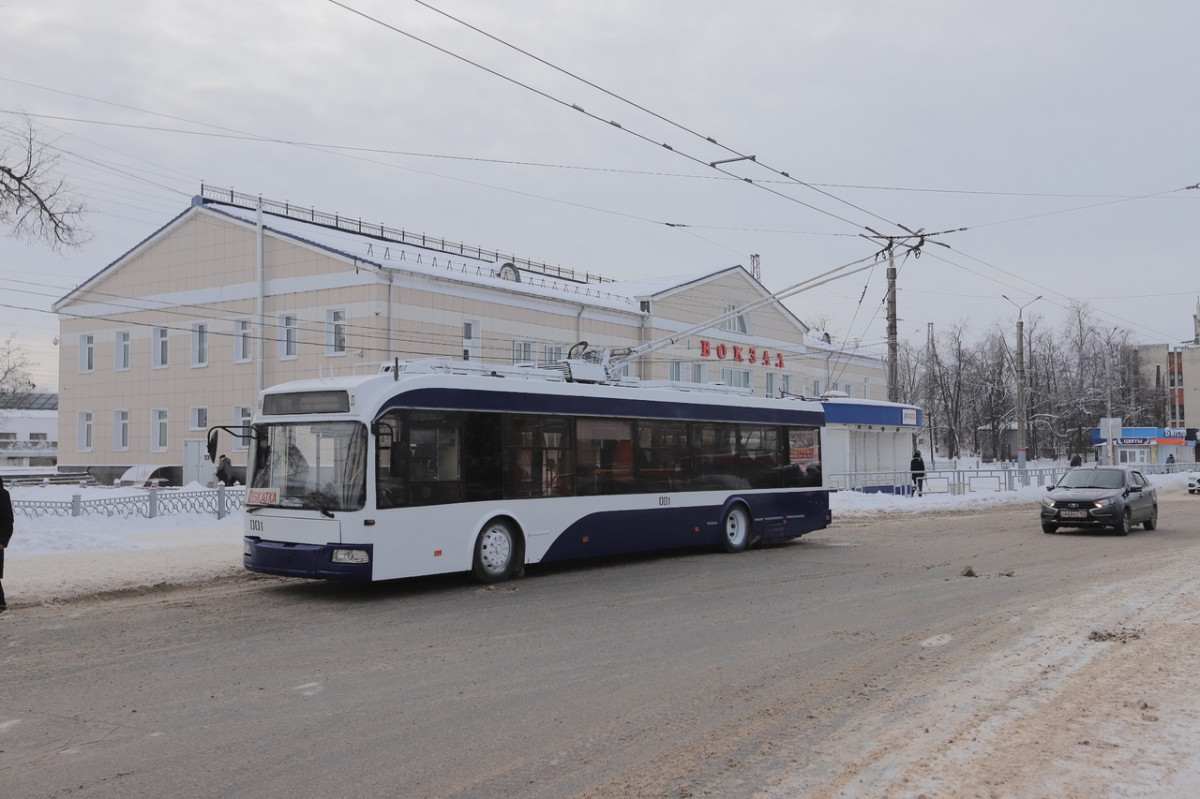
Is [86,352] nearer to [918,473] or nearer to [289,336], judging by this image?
[289,336]

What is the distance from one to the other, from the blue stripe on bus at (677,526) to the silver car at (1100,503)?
5.43 metres

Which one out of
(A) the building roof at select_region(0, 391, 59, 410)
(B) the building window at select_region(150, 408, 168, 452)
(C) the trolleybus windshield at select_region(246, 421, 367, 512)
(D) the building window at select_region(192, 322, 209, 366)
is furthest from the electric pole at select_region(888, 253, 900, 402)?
(A) the building roof at select_region(0, 391, 59, 410)

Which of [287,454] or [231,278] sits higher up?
[231,278]

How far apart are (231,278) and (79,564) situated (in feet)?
82.8

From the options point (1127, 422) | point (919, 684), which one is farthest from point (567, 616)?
point (1127, 422)

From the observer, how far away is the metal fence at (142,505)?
2044cm

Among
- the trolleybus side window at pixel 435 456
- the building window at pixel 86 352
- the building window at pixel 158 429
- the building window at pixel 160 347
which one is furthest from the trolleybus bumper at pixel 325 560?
the building window at pixel 86 352

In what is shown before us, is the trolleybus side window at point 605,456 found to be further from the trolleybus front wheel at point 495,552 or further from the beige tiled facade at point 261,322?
the beige tiled facade at point 261,322

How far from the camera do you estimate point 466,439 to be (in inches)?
534

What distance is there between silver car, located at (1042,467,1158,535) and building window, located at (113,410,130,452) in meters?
35.5

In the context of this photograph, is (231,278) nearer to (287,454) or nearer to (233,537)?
(233,537)

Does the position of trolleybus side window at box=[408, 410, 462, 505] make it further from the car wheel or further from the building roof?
the building roof

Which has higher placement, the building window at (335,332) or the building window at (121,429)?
the building window at (335,332)

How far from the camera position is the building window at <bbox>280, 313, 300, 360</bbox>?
3694 centimetres
